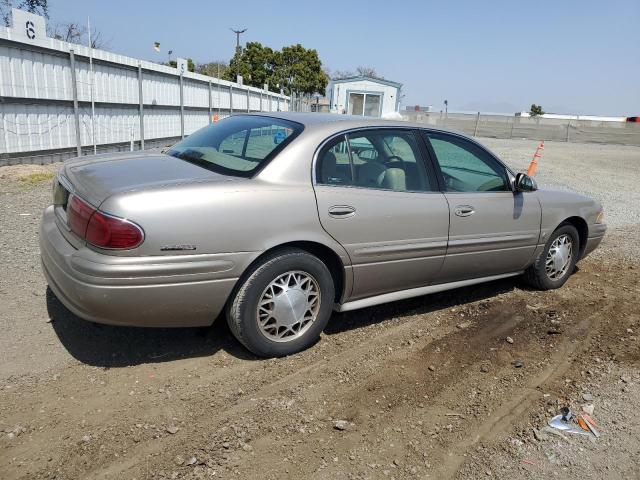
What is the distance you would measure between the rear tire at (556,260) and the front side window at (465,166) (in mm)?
949

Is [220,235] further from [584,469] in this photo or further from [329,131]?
[584,469]

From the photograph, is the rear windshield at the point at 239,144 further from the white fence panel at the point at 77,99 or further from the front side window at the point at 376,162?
A: the white fence panel at the point at 77,99

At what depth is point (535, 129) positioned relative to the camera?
39438mm

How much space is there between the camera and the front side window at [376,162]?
359 cm

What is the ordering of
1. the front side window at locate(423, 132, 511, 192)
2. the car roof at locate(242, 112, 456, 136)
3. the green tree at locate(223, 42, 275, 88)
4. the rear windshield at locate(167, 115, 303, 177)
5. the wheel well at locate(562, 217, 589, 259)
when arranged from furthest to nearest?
the green tree at locate(223, 42, 275, 88) → the wheel well at locate(562, 217, 589, 259) → the front side window at locate(423, 132, 511, 192) → the car roof at locate(242, 112, 456, 136) → the rear windshield at locate(167, 115, 303, 177)

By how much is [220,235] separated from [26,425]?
4.54 feet

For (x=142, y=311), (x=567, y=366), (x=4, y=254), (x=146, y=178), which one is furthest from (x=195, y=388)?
(x=4, y=254)

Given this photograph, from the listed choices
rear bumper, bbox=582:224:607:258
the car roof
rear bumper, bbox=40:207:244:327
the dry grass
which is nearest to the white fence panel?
the dry grass

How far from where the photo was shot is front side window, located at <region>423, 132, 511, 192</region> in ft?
13.9

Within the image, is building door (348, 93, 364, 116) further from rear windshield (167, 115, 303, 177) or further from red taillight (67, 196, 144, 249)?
red taillight (67, 196, 144, 249)

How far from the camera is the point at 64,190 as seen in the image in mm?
3482

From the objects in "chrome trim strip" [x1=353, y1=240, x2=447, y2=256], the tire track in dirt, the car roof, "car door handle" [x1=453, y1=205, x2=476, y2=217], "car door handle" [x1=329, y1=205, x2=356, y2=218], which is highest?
the car roof

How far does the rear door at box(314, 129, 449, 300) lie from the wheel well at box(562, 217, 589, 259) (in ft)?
6.45

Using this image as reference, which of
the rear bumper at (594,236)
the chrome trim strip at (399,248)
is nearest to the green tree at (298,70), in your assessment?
the rear bumper at (594,236)
